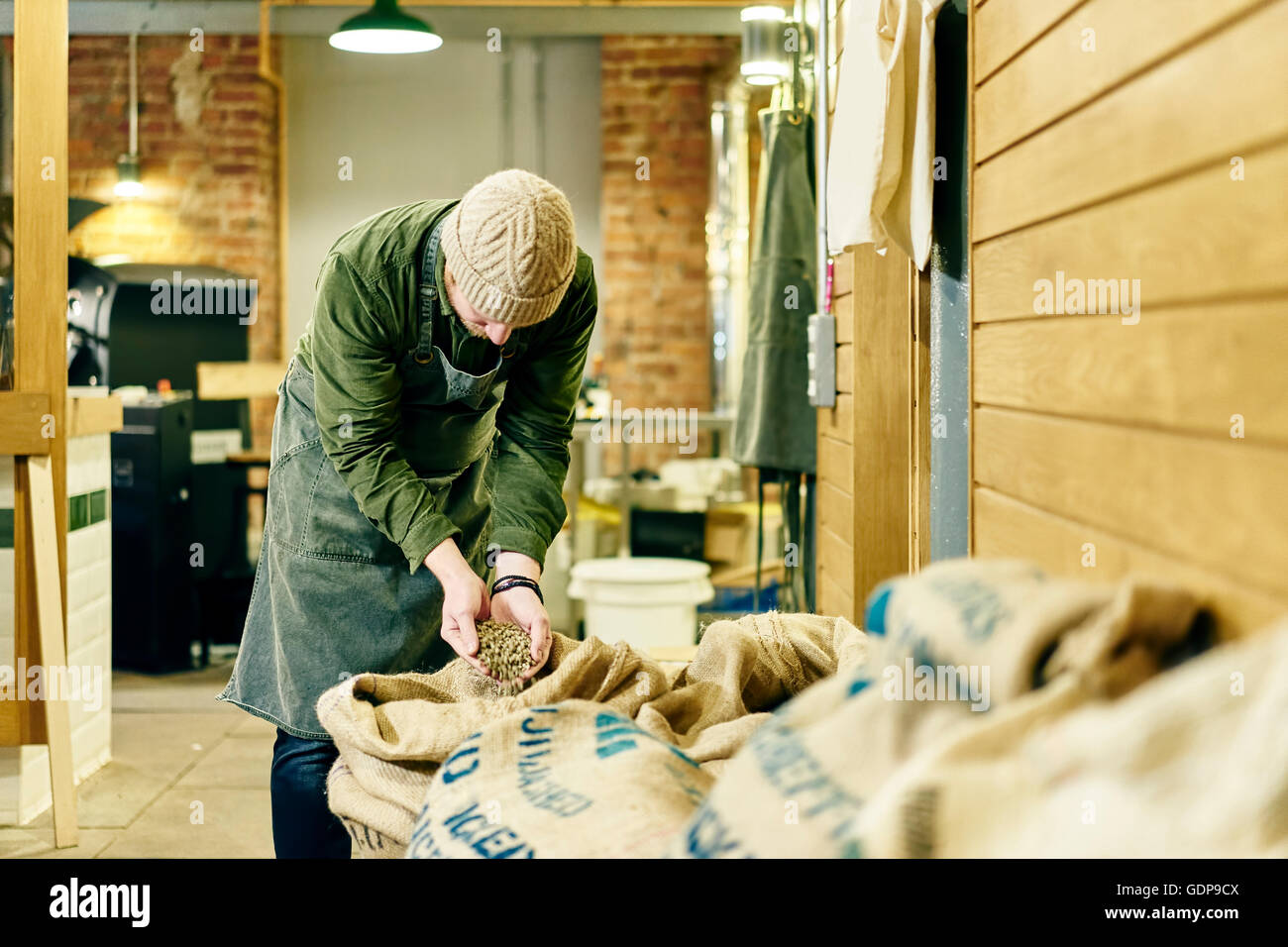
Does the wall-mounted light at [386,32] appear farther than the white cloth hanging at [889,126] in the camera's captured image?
Answer: Yes

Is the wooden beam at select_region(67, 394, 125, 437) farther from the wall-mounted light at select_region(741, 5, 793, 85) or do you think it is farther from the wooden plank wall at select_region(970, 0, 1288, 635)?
the wooden plank wall at select_region(970, 0, 1288, 635)

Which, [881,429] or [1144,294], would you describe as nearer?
[1144,294]

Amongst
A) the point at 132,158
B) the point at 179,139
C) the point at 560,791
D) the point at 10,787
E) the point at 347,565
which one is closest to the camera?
the point at 560,791

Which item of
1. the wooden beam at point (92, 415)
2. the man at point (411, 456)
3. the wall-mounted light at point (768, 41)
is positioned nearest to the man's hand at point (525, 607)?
the man at point (411, 456)

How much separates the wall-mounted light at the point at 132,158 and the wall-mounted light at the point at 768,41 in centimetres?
428

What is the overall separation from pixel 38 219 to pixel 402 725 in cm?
212

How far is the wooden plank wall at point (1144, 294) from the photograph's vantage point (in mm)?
854
